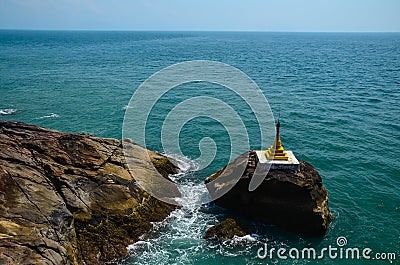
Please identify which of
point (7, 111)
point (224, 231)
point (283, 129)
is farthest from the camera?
point (7, 111)

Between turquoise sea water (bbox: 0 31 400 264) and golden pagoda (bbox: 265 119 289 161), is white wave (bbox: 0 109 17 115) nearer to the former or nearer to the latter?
turquoise sea water (bbox: 0 31 400 264)

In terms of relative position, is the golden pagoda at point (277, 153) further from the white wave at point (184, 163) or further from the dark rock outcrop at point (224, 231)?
the white wave at point (184, 163)

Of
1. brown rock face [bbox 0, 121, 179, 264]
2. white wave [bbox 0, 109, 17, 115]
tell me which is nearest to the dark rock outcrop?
brown rock face [bbox 0, 121, 179, 264]

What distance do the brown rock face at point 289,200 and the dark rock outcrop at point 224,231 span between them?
6.65 ft

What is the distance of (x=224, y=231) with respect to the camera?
2292 centimetres

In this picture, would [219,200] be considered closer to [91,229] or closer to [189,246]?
[189,246]

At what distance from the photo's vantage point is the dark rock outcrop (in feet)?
74.7

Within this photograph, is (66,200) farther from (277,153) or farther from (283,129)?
(283,129)

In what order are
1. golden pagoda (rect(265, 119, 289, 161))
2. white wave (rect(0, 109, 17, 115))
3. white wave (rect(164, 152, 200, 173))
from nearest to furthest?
golden pagoda (rect(265, 119, 289, 161))
white wave (rect(164, 152, 200, 173))
white wave (rect(0, 109, 17, 115))

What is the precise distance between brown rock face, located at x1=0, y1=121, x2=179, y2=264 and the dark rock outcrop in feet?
12.6

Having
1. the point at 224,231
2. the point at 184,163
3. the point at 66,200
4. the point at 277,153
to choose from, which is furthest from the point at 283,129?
the point at 66,200

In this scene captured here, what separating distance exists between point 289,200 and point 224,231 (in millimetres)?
4778

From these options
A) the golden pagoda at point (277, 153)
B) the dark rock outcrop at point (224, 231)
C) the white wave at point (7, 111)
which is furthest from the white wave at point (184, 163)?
the white wave at point (7, 111)

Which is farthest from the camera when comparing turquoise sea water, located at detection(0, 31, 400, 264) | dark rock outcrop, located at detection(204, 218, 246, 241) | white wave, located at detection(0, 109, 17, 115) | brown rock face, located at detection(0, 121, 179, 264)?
white wave, located at detection(0, 109, 17, 115)
